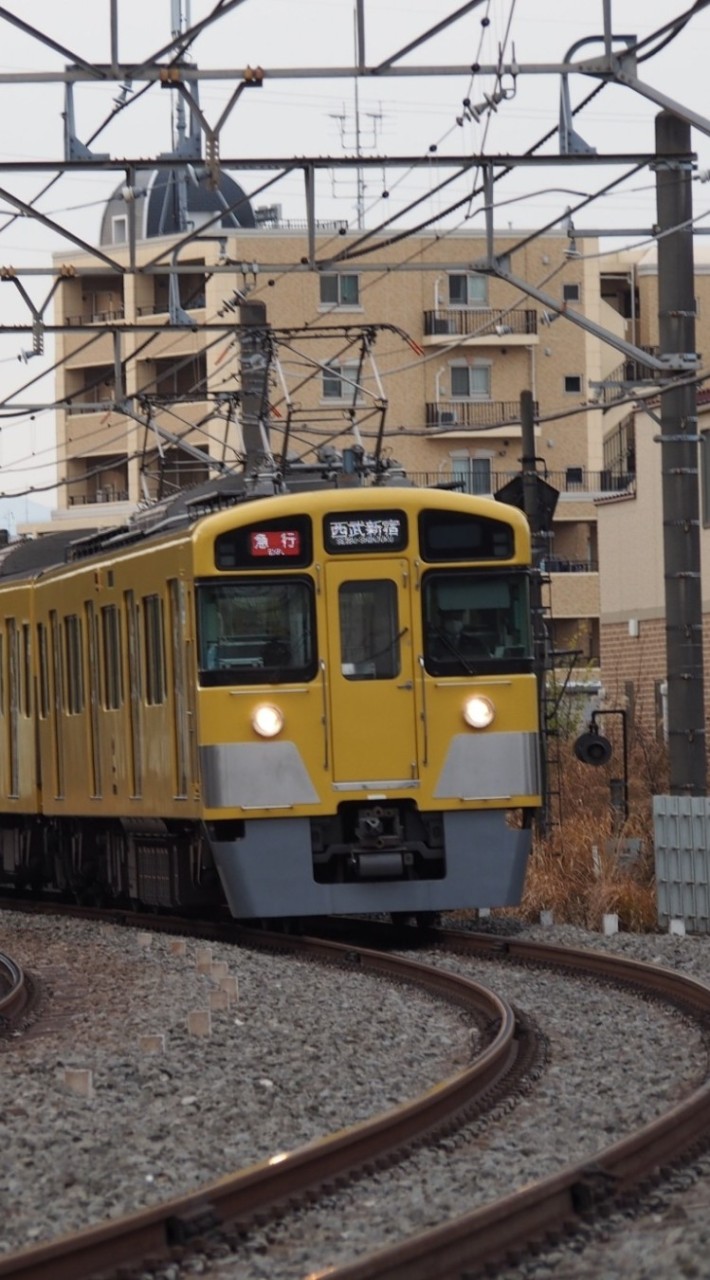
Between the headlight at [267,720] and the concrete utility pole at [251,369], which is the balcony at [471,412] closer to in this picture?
the concrete utility pole at [251,369]

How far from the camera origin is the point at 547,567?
18.4 metres

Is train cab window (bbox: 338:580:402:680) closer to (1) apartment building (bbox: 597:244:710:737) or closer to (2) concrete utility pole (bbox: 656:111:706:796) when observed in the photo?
(2) concrete utility pole (bbox: 656:111:706:796)

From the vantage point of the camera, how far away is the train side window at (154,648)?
14234 mm

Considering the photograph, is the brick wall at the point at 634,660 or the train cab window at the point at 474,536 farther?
the brick wall at the point at 634,660

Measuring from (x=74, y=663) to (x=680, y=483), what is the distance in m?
4.78

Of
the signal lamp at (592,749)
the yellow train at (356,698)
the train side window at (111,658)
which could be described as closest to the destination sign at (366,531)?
the yellow train at (356,698)

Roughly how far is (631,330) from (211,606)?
154 ft

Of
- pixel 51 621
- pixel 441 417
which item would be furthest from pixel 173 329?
pixel 441 417

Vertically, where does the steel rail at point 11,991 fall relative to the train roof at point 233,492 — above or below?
below

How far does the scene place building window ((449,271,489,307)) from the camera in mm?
57812

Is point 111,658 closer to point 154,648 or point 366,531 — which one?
point 154,648

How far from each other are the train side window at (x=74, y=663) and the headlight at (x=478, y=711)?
4.05 m

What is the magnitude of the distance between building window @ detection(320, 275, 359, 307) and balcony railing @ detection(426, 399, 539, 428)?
311 cm

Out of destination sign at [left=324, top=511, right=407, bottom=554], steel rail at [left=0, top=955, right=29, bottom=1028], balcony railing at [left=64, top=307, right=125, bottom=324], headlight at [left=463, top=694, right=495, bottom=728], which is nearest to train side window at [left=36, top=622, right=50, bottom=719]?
steel rail at [left=0, top=955, right=29, bottom=1028]
